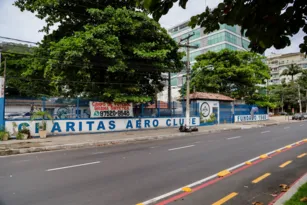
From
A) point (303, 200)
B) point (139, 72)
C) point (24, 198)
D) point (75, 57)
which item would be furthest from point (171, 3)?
point (139, 72)

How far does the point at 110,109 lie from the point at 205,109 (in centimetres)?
1325

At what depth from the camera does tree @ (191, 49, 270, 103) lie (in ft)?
123

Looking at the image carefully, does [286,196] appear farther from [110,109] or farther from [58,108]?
[110,109]

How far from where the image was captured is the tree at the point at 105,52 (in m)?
17.2

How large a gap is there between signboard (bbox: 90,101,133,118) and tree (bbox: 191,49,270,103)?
20.4m

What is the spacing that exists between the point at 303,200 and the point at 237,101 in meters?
36.8

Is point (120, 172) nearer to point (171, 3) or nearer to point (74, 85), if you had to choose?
point (171, 3)

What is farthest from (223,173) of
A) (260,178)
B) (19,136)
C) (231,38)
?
(231,38)

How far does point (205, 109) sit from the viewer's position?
28641 mm

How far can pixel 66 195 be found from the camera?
5.14 metres

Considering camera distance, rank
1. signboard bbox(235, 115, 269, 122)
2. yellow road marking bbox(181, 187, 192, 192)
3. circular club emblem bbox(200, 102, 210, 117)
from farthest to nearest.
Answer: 1. signboard bbox(235, 115, 269, 122)
2. circular club emblem bbox(200, 102, 210, 117)
3. yellow road marking bbox(181, 187, 192, 192)

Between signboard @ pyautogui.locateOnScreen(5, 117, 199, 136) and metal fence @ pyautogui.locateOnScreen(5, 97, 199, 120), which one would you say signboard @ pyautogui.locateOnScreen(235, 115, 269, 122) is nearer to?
signboard @ pyautogui.locateOnScreen(5, 117, 199, 136)

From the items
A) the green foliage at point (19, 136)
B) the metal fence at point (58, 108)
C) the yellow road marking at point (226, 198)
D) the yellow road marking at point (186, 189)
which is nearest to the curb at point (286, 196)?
the yellow road marking at point (226, 198)

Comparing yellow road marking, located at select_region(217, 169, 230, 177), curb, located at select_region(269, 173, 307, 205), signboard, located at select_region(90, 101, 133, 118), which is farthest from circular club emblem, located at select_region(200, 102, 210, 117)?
curb, located at select_region(269, 173, 307, 205)
